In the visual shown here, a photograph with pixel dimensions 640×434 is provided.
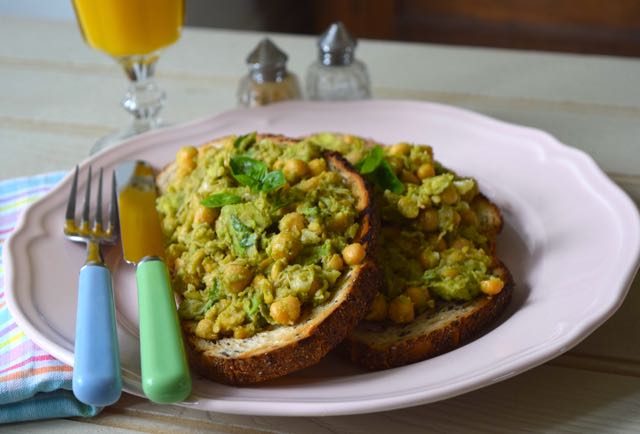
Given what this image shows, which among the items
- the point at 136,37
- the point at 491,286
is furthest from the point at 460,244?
the point at 136,37

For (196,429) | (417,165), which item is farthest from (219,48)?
(196,429)

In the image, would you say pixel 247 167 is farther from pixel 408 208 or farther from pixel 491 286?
pixel 491 286

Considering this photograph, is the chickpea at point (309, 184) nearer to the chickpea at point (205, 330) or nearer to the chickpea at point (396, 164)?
the chickpea at point (396, 164)

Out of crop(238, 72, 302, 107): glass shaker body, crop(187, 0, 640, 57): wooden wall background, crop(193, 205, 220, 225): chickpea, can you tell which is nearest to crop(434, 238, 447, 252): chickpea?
crop(193, 205, 220, 225): chickpea

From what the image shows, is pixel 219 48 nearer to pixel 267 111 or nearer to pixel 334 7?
pixel 267 111

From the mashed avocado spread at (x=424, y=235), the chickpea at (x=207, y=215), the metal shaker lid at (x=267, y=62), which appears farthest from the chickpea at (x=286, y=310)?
the metal shaker lid at (x=267, y=62)

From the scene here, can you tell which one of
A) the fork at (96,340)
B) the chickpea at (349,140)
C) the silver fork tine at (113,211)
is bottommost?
the silver fork tine at (113,211)

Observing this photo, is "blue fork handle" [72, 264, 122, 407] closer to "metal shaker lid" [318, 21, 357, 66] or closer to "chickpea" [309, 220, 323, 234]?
"chickpea" [309, 220, 323, 234]
